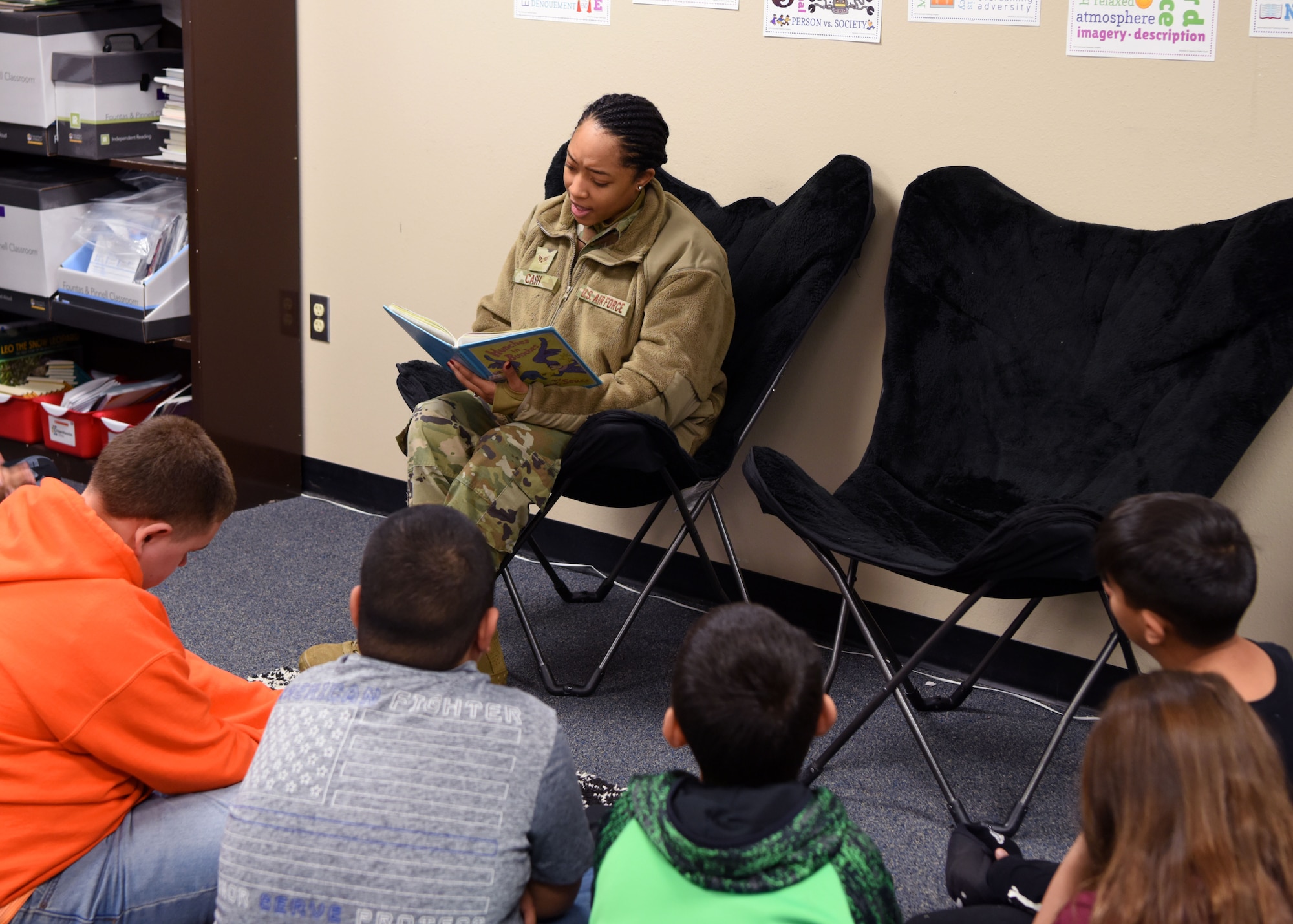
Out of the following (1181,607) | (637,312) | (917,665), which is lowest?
(917,665)

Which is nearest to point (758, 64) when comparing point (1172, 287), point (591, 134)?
point (591, 134)

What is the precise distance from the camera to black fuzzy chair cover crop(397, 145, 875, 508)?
254 cm

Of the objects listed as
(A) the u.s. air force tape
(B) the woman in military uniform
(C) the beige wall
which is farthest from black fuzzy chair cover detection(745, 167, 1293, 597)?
(A) the u.s. air force tape

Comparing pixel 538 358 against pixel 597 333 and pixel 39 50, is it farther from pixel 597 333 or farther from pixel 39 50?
pixel 39 50

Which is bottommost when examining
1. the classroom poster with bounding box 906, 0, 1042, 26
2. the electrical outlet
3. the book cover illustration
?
the electrical outlet

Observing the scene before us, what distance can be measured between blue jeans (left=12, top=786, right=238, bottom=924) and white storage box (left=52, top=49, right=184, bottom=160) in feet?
8.43

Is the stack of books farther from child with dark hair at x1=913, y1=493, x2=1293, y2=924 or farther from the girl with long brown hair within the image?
the girl with long brown hair

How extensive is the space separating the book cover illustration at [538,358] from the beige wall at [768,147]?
0.77 meters

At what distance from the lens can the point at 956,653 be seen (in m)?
2.73

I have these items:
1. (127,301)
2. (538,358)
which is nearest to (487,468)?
(538,358)

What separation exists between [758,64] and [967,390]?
37.3 inches

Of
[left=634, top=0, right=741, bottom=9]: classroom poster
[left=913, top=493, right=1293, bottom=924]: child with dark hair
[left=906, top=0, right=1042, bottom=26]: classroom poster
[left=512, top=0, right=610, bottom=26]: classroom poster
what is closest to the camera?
[left=913, top=493, right=1293, bottom=924]: child with dark hair

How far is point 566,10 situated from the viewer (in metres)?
3.00

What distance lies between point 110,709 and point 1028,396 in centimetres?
187
